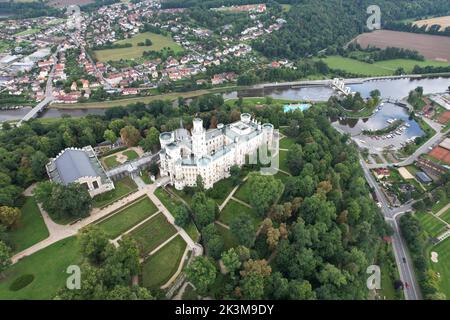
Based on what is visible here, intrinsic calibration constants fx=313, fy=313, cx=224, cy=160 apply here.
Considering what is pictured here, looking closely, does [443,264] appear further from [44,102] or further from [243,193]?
[44,102]

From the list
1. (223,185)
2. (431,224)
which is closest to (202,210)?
(223,185)

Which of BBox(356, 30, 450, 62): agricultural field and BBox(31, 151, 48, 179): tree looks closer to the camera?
BBox(31, 151, 48, 179): tree

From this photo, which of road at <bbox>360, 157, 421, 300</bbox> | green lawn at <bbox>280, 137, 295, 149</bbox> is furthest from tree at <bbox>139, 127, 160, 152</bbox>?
road at <bbox>360, 157, 421, 300</bbox>

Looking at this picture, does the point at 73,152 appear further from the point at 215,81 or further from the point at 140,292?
the point at 215,81

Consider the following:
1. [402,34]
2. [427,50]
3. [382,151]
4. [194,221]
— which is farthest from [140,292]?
[402,34]

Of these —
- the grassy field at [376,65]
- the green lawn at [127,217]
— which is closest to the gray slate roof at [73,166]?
the green lawn at [127,217]

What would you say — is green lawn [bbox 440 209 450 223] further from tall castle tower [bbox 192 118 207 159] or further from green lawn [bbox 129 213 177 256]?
green lawn [bbox 129 213 177 256]
